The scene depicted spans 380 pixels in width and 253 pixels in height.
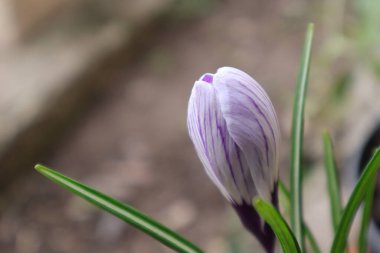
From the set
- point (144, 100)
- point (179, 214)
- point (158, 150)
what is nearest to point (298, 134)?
point (179, 214)

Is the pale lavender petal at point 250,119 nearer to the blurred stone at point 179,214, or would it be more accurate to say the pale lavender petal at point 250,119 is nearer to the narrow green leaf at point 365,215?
the narrow green leaf at point 365,215

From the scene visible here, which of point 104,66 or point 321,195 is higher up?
point 104,66

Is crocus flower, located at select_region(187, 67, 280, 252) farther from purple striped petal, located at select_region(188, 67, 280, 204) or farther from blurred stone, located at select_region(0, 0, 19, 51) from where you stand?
blurred stone, located at select_region(0, 0, 19, 51)

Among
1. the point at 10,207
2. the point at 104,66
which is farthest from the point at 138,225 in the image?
the point at 104,66

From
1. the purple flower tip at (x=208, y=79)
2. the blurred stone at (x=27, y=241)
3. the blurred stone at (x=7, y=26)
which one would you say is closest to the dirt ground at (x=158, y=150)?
the blurred stone at (x=27, y=241)

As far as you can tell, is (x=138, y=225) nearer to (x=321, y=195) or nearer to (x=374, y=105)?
(x=321, y=195)

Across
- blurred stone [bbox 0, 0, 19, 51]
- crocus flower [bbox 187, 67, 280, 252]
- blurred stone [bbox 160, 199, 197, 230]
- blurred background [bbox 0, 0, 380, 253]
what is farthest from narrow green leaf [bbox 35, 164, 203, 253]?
blurred stone [bbox 0, 0, 19, 51]

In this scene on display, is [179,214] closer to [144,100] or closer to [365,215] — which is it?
[144,100]
